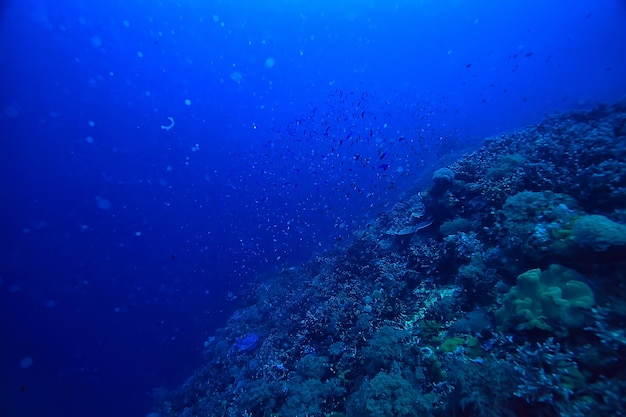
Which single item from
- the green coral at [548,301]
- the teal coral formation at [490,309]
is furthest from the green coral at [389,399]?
the green coral at [548,301]

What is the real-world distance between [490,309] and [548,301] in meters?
1.24

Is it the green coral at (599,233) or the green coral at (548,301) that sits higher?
the green coral at (599,233)

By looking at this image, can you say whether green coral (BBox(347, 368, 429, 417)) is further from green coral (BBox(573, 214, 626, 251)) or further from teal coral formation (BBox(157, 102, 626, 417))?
green coral (BBox(573, 214, 626, 251))

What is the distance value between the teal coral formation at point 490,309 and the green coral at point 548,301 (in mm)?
16

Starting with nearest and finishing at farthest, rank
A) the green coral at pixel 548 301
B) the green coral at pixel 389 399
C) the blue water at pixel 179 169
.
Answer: the green coral at pixel 548 301
the green coral at pixel 389 399
the blue water at pixel 179 169

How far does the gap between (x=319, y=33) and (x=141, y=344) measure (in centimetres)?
11161

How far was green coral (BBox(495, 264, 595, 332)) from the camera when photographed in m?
3.83

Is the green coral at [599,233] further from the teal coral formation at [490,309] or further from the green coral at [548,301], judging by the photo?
the green coral at [548,301]

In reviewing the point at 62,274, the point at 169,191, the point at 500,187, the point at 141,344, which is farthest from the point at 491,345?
the point at 169,191

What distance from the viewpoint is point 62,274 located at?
54844 millimetres

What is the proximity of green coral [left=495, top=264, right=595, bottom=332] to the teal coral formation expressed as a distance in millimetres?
16

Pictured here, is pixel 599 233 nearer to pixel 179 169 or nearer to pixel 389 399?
pixel 389 399

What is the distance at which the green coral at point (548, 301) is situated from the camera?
3.83 metres

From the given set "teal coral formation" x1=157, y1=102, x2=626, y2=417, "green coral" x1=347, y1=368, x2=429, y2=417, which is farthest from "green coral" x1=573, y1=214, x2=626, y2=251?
"green coral" x1=347, y1=368, x2=429, y2=417
